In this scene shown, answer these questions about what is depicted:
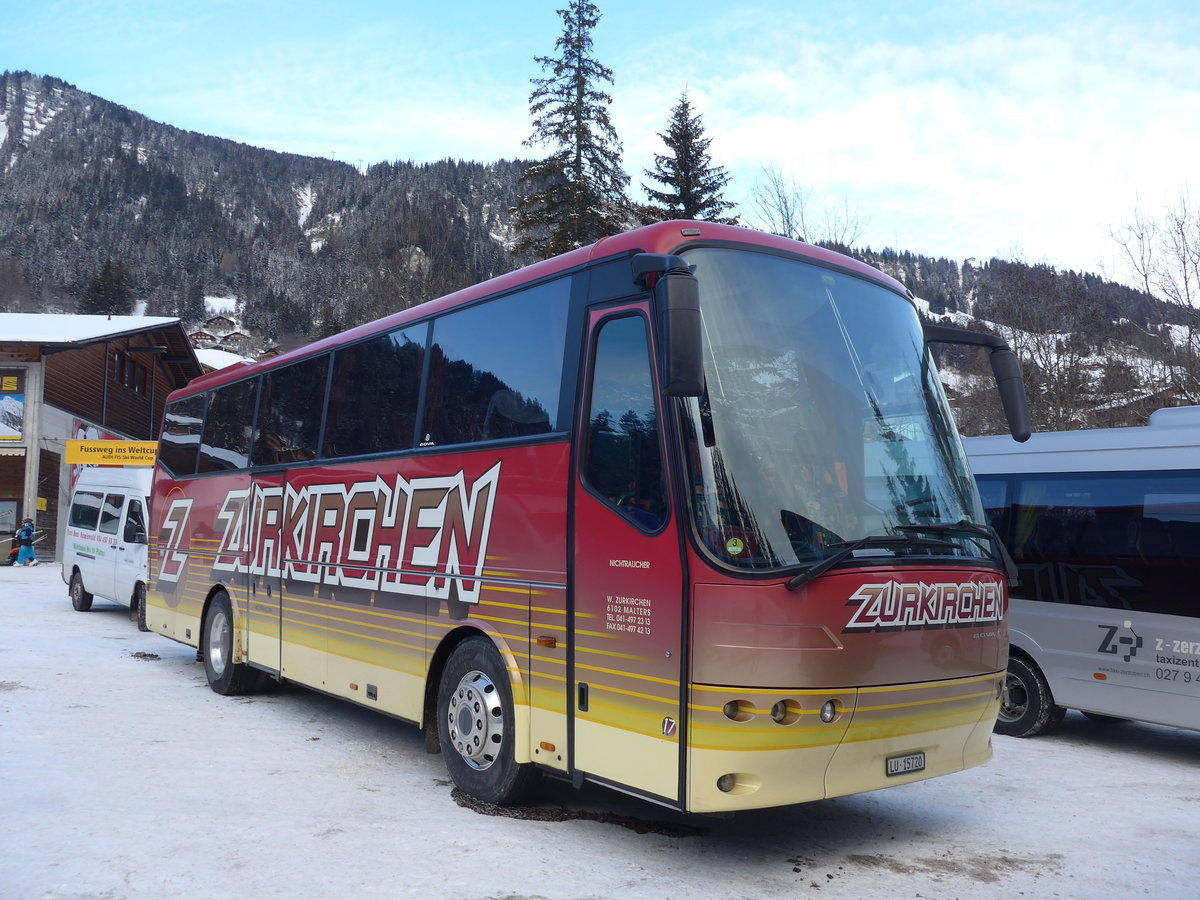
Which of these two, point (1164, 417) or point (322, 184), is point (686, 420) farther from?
point (322, 184)

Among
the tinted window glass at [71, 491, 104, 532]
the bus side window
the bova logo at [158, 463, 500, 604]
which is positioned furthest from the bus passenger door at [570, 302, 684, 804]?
the tinted window glass at [71, 491, 104, 532]

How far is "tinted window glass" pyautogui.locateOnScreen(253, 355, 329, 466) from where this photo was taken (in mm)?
9188

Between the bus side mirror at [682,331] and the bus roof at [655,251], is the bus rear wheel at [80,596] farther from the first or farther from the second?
the bus side mirror at [682,331]

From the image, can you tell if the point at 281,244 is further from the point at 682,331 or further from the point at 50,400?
the point at 682,331

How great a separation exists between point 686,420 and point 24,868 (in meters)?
3.99

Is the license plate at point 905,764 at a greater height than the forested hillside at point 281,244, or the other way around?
the forested hillside at point 281,244

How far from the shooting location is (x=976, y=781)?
24.7 ft

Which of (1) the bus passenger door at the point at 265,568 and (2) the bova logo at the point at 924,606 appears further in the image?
(1) the bus passenger door at the point at 265,568

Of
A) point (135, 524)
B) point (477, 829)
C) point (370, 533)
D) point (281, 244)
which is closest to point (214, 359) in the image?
point (135, 524)

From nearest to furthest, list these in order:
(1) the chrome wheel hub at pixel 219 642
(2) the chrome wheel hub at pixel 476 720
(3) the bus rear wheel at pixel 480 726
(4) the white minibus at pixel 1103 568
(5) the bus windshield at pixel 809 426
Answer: (5) the bus windshield at pixel 809 426
(3) the bus rear wheel at pixel 480 726
(2) the chrome wheel hub at pixel 476 720
(4) the white minibus at pixel 1103 568
(1) the chrome wheel hub at pixel 219 642

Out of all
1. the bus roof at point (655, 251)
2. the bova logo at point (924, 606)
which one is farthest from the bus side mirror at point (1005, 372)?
the bova logo at point (924, 606)

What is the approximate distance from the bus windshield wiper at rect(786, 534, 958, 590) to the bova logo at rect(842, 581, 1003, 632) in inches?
7.9

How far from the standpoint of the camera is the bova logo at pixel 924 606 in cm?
499

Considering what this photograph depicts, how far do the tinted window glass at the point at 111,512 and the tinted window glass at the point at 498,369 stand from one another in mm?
12655
